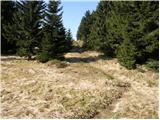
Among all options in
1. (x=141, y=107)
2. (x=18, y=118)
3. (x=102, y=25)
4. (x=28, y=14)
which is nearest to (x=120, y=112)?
(x=141, y=107)

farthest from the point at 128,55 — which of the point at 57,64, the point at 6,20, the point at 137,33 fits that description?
the point at 6,20

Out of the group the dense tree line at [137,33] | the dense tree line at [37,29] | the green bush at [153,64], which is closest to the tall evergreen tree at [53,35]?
the dense tree line at [37,29]

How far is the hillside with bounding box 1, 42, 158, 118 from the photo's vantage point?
2385 centimetres

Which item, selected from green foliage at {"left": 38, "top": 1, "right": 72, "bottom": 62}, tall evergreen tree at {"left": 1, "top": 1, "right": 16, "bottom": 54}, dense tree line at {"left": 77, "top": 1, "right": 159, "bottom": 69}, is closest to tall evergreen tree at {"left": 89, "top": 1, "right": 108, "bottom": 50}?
dense tree line at {"left": 77, "top": 1, "right": 159, "bottom": 69}

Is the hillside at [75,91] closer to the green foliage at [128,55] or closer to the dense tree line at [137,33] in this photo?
the green foliage at [128,55]

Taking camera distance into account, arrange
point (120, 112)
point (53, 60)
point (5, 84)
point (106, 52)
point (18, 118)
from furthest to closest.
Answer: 1. point (106, 52)
2. point (53, 60)
3. point (5, 84)
4. point (120, 112)
5. point (18, 118)

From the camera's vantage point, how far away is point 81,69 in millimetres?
37625

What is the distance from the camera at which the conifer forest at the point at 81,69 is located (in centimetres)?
2461

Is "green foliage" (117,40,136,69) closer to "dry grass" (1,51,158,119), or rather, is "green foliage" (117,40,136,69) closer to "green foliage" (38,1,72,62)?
"dry grass" (1,51,158,119)

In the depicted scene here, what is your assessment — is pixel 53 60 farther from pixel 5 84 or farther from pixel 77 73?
pixel 5 84

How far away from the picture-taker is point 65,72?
35.5 meters

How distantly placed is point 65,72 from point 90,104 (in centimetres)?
1071

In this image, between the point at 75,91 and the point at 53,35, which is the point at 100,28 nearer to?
the point at 53,35

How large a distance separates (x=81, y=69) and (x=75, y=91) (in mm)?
9369
